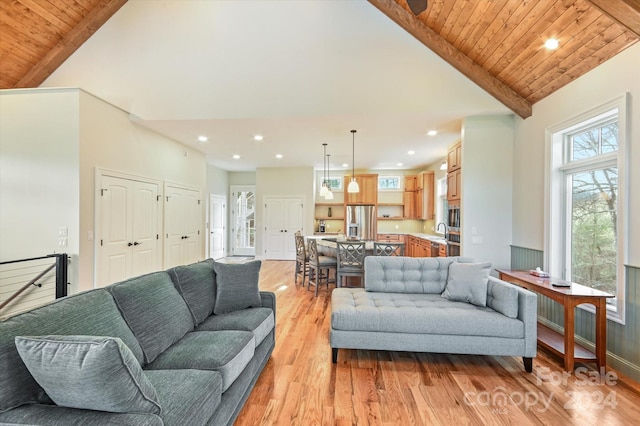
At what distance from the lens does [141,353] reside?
1.67 meters

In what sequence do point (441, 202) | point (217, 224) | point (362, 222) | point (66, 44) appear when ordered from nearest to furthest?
point (66, 44), point (441, 202), point (362, 222), point (217, 224)

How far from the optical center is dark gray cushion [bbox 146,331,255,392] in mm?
1666

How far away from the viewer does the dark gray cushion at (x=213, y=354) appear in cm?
167

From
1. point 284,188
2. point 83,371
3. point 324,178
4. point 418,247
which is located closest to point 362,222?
point 418,247

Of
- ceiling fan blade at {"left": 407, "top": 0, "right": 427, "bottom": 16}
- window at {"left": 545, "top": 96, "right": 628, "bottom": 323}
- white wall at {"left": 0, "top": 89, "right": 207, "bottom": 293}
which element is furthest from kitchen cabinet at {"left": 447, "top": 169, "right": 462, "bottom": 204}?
white wall at {"left": 0, "top": 89, "right": 207, "bottom": 293}

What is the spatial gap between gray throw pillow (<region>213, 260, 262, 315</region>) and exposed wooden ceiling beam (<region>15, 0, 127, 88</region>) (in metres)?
4.04

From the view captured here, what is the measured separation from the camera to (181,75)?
14.4 ft

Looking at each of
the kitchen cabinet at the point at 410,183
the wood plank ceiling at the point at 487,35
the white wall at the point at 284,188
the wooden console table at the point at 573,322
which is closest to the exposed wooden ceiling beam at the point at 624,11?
the wood plank ceiling at the point at 487,35

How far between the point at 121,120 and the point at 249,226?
5.45 m

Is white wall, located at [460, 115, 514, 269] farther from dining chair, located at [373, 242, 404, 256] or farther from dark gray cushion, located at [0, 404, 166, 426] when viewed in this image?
dark gray cushion, located at [0, 404, 166, 426]

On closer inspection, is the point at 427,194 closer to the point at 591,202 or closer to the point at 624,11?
the point at 591,202

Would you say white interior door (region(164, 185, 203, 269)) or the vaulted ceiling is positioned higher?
the vaulted ceiling

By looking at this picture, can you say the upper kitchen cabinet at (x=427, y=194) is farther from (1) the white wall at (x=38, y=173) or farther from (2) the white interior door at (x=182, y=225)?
(1) the white wall at (x=38, y=173)

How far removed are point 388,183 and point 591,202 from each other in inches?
230
